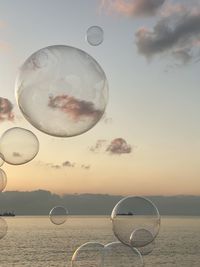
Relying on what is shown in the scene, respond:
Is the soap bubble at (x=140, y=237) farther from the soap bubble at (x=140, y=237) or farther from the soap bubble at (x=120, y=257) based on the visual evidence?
the soap bubble at (x=120, y=257)

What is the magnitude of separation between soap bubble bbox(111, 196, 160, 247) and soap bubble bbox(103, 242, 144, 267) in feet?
3.39

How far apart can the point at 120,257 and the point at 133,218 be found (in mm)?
1829

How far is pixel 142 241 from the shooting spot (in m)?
15.2

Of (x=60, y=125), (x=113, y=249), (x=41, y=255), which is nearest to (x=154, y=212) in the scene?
(x=113, y=249)

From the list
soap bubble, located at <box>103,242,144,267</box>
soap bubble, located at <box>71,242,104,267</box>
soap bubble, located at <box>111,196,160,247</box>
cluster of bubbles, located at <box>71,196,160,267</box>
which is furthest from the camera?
soap bubble, located at <box>111,196,160,247</box>

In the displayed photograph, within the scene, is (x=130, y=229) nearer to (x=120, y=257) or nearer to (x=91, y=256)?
(x=120, y=257)

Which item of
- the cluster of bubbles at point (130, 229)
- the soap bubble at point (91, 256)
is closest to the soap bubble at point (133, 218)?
the cluster of bubbles at point (130, 229)

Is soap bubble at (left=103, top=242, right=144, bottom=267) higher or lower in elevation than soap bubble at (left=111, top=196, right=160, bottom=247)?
lower

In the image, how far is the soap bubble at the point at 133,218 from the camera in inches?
591

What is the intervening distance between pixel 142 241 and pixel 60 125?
560 cm

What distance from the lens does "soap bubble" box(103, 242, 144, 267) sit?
13.2 m

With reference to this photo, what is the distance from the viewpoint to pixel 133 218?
49.0ft

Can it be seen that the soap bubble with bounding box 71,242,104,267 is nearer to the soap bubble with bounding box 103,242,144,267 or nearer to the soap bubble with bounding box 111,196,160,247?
the soap bubble with bounding box 103,242,144,267

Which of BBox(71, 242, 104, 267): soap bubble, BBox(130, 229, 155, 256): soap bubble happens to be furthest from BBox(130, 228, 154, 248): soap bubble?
BBox(71, 242, 104, 267): soap bubble
